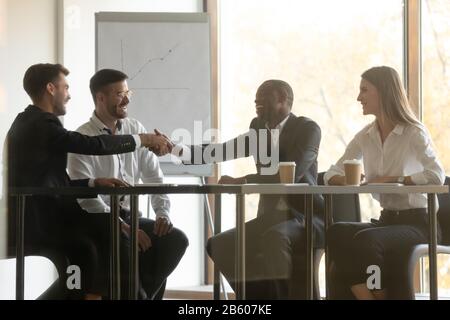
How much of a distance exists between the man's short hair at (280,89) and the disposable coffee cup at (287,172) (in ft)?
1.01

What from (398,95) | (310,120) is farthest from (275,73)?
(398,95)

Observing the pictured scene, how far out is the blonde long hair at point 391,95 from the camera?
10.4ft

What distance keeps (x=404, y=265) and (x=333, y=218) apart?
0.36 metres

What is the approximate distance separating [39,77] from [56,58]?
0.11 m

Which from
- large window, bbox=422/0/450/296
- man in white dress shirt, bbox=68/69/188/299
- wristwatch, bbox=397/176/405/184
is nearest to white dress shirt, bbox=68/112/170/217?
man in white dress shirt, bbox=68/69/188/299

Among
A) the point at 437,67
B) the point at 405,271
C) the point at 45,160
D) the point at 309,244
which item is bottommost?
the point at 405,271

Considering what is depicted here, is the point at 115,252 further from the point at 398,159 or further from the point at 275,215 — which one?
the point at 398,159

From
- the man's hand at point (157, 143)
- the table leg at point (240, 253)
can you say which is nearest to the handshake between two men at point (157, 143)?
the man's hand at point (157, 143)

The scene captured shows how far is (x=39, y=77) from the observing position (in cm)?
313

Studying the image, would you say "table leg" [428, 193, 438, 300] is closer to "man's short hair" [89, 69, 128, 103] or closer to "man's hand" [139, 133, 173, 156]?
"man's hand" [139, 133, 173, 156]

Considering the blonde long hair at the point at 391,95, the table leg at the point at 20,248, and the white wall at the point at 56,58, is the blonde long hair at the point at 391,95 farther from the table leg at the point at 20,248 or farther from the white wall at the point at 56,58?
the table leg at the point at 20,248

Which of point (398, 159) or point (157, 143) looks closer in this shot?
point (398, 159)

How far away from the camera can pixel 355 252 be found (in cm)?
311

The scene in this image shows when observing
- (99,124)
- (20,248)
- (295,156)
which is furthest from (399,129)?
(20,248)
